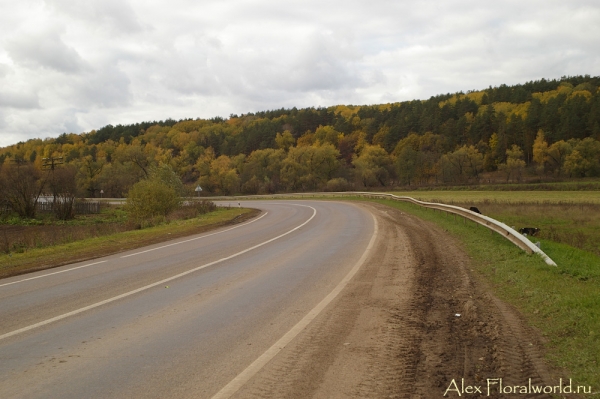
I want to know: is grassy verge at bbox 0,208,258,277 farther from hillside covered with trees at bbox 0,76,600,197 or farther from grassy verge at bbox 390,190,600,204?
hillside covered with trees at bbox 0,76,600,197

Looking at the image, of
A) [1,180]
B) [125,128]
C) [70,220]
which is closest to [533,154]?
[70,220]

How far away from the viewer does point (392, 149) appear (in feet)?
395

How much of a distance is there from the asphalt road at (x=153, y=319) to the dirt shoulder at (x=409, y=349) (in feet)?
1.75

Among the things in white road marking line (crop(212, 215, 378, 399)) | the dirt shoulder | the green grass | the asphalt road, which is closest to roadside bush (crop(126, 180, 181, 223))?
the asphalt road

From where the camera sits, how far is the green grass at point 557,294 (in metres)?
5.18

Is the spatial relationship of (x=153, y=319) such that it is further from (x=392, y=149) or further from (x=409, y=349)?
(x=392, y=149)

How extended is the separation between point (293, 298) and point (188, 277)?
10.8ft

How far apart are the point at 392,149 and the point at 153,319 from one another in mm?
116329

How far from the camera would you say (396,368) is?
511 centimetres

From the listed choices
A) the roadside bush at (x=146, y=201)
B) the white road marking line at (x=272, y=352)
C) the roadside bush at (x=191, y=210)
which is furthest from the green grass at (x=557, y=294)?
the roadside bush at (x=146, y=201)

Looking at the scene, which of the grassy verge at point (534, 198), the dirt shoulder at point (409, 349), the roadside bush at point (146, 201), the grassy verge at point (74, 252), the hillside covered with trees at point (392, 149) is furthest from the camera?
the hillside covered with trees at point (392, 149)

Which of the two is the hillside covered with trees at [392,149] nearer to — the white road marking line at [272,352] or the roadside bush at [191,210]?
the roadside bush at [191,210]

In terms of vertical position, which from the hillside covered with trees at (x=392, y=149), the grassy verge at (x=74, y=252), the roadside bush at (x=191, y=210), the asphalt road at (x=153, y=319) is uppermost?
the hillside covered with trees at (x=392, y=149)

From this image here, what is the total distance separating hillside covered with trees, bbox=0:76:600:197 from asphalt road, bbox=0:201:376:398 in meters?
70.8
